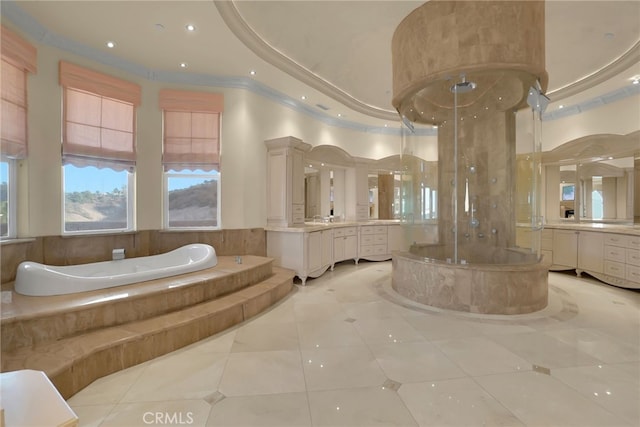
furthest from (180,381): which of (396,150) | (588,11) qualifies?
(396,150)

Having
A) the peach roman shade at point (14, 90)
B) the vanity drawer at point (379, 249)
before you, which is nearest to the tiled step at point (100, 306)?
the peach roman shade at point (14, 90)

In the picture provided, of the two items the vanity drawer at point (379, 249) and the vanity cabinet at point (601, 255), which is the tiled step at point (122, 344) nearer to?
the vanity drawer at point (379, 249)

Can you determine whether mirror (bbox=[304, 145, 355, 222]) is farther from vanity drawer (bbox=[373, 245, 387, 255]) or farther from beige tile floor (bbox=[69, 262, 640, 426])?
beige tile floor (bbox=[69, 262, 640, 426])

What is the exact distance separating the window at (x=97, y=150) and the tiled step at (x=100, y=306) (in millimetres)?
1495

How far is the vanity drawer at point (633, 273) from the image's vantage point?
383cm

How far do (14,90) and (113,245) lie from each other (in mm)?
1930

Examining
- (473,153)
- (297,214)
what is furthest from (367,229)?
(473,153)

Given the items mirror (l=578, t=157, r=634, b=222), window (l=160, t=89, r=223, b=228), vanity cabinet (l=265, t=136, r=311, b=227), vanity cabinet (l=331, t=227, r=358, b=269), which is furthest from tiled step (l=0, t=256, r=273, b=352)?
mirror (l=578, t=157, r=634, b=222)

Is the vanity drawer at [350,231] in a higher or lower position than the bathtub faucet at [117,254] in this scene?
higher

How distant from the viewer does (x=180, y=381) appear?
196 centimetres

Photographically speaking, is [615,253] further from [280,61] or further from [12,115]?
[12,115]

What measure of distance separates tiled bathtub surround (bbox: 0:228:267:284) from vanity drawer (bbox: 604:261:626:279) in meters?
5.29

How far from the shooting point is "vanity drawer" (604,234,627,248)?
4016 millimetres

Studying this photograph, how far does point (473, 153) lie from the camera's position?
4.41 m
